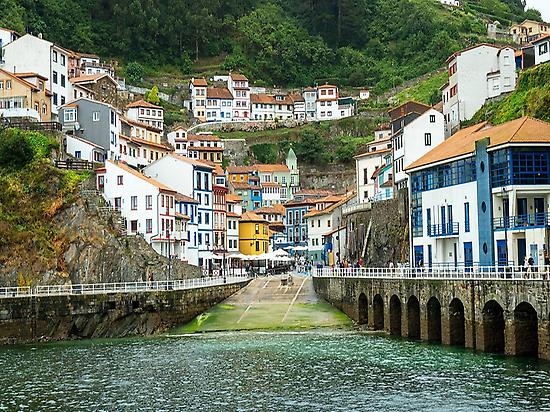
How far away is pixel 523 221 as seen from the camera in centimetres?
5675

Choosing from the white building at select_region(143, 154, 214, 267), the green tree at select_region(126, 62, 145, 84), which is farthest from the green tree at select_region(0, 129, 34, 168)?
the green tree at select_region(126, 62, 145, 84)

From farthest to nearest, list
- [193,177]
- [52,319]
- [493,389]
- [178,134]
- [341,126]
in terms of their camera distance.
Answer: [341,126], [178,134], [193,177], [52,319], [493,389]

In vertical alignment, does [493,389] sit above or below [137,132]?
below

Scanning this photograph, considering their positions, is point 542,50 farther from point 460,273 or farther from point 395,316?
point 460,273

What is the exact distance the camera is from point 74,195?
259ft

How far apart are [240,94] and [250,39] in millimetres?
23673

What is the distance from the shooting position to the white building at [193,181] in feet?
324

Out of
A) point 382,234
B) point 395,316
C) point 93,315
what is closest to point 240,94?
point 382,234

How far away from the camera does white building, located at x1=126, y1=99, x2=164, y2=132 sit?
140000 mm

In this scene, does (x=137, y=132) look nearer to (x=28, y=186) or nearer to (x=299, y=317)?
(x=28, y=186)

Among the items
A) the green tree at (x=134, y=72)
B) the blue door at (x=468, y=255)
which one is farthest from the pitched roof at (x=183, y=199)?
the green tree at (x=134, y=72)

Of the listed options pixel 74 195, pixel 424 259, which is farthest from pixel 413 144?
pixel 74 195

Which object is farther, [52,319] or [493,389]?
[52,319]

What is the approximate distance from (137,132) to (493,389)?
8316 cm
